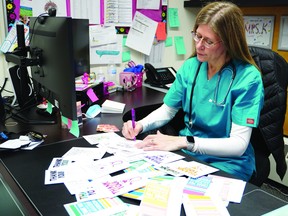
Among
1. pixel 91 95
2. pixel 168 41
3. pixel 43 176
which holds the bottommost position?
pixel 43 176

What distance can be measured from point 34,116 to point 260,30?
175 cm

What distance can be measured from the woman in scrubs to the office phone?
847mm

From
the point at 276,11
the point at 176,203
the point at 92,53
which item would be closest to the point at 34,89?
the point at 92,53

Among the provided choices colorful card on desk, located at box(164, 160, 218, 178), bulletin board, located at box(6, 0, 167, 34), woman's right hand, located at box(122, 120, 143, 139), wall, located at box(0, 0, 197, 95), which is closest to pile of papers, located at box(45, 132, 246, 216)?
colorful card on desk, located at box(164, 160, 218, 178)

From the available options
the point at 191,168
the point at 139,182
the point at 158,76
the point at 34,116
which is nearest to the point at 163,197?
the point at 139,182

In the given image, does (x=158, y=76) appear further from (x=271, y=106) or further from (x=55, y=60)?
(x=55, y=60)

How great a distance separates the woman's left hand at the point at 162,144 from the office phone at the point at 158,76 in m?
1.12

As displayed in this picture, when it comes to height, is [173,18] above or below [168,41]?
above

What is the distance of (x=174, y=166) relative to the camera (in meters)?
1.11

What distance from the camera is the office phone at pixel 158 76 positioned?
241 cm

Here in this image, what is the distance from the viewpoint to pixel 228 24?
4.40ft

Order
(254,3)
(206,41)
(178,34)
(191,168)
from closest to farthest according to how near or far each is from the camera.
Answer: (191,168) < (206,41) < (254,3) < (178,34)

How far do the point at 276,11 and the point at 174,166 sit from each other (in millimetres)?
1699

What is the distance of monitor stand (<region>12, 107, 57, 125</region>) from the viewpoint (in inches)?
61.9
